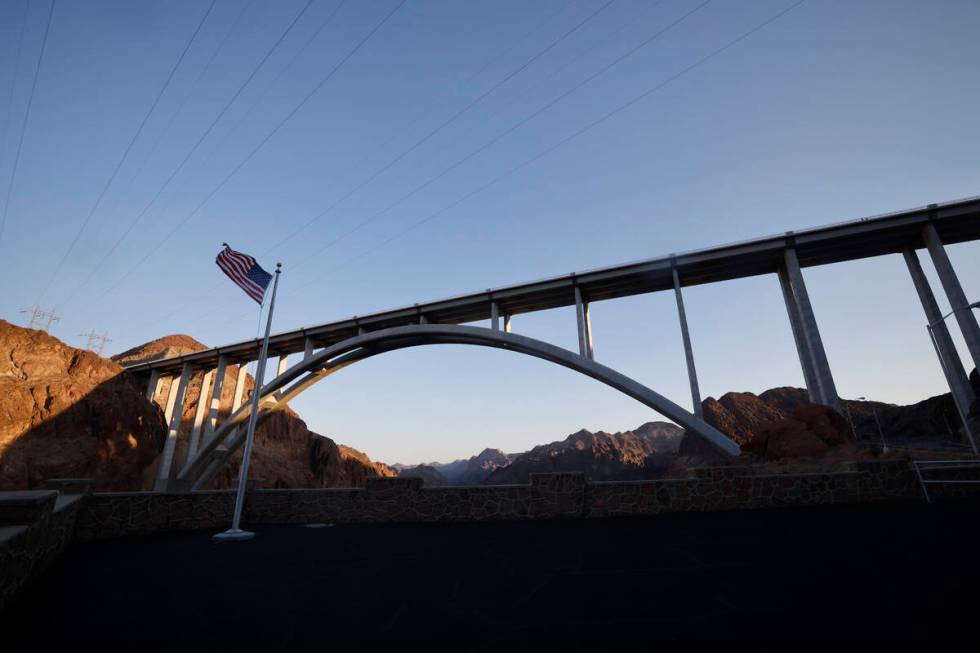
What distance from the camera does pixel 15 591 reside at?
3621 mm

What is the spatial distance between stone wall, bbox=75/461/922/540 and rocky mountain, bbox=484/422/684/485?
228 feet

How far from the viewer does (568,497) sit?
8883mm

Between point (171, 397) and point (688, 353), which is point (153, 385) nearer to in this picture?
point (171, 397)

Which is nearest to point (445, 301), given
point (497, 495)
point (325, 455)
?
point (497, 495)

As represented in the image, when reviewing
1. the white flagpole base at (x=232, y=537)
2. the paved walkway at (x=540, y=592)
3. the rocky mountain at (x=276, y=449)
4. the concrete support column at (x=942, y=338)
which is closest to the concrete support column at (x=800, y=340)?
the concrete support column at (x=942, y=338)

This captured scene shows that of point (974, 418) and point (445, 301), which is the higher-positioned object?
point (445, 301)

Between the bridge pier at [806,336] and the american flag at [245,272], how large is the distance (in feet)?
68.4

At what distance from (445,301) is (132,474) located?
82.3 feet

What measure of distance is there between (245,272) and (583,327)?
48.5ft

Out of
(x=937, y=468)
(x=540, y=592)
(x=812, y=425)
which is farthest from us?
(x=812, y=425)

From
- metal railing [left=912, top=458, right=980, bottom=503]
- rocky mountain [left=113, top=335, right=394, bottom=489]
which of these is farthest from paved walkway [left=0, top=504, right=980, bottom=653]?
rocky mountain [left=113, top=335, right=394, bottom=489]

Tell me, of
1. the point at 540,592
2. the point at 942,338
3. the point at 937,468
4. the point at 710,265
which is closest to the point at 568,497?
the point at 540,592

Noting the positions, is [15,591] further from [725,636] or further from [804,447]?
[804,447]

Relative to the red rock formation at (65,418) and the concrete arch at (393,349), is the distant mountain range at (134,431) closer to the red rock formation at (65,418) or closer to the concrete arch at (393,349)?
the red rock formation at (65,418)
